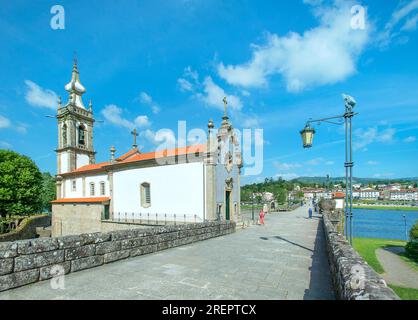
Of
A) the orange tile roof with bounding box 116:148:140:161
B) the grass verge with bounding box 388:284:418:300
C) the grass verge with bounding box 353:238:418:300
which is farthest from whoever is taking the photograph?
the orange tile roof with bounding box 116:148:140:161

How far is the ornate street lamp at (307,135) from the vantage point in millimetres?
8029

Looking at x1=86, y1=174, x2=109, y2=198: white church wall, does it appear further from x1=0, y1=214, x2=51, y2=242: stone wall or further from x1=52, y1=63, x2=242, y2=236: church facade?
x1=0, y1=214, x2=51, y2=242: stone wall

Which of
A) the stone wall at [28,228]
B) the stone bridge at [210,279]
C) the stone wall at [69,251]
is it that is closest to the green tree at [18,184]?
the stone wall at [28,228]

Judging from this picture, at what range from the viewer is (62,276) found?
17.4 ft

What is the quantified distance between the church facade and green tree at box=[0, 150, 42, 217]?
→ 3103 millimetres

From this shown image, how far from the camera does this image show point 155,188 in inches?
883

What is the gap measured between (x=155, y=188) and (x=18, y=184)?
21.4 metres

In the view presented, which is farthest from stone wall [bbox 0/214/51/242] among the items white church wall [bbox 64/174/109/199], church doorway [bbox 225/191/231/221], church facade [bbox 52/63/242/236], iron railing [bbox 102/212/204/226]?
church doorway [bbox 225/191/231/221]

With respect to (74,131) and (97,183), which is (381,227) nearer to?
(97,183)

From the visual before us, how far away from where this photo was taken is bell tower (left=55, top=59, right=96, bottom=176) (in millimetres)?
34906

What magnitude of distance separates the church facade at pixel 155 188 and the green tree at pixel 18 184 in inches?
122
